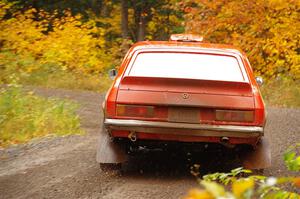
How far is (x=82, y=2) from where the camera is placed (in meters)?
31.6

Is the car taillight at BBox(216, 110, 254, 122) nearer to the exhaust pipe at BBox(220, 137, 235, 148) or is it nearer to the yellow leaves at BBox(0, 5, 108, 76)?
the exhaust pipe at BBox(220, 137, 235, 148)

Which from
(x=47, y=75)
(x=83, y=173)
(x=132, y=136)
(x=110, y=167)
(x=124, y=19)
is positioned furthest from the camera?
(x=124, y=19)

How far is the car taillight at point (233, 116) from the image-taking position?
21.0ft

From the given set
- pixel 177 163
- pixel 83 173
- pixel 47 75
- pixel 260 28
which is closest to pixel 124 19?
pixel 47 75

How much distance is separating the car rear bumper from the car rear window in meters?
0.57

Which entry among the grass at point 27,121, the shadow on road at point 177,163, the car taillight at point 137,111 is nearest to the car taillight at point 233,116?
the car taillight at point 137,111

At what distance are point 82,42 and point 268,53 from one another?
24.3 feet

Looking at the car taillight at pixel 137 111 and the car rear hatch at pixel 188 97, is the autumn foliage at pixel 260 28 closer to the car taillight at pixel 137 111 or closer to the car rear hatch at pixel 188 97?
the car rear hatch at pixel 188 97

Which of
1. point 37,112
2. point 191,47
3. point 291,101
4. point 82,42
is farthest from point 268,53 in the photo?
point 191,47

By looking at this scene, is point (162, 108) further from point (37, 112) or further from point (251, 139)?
point (37, 112)

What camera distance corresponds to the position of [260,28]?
2109 cm

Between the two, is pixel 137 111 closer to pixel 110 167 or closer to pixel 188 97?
pixel 188 97

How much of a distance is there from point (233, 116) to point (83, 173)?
1.97 meters

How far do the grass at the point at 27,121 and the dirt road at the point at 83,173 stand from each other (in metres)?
0.53
